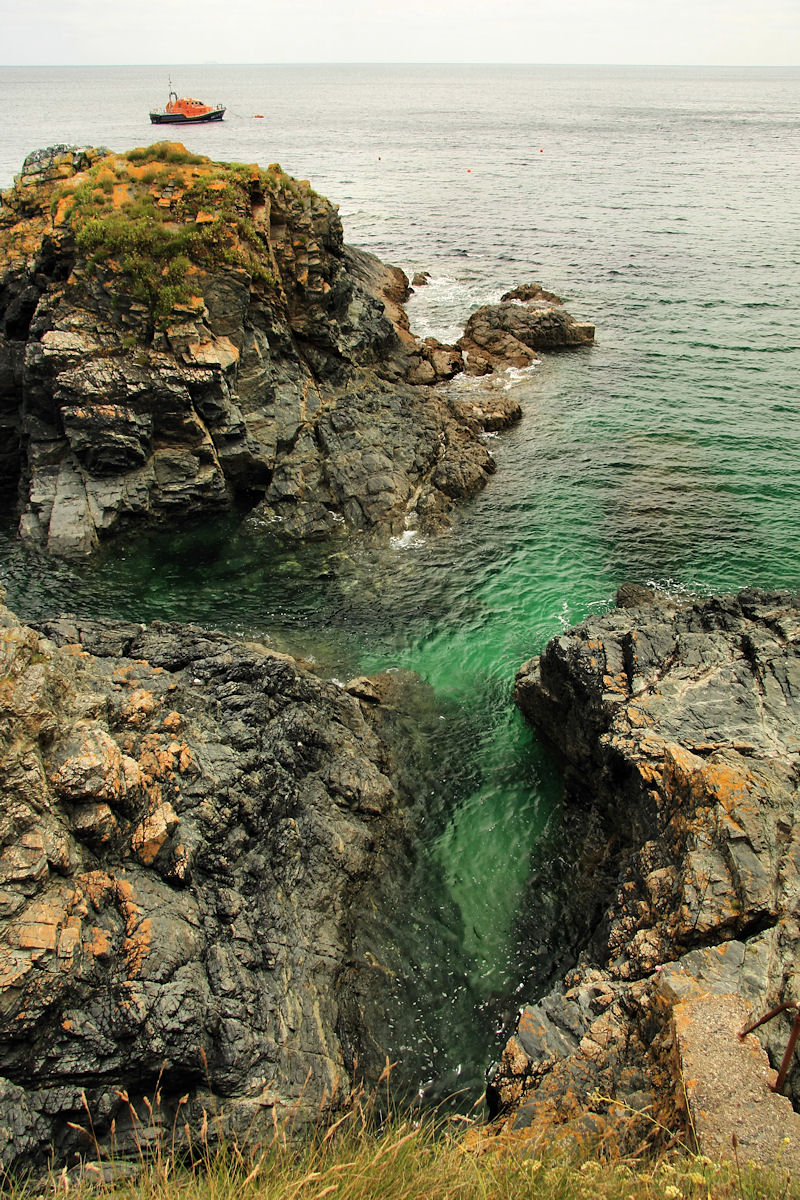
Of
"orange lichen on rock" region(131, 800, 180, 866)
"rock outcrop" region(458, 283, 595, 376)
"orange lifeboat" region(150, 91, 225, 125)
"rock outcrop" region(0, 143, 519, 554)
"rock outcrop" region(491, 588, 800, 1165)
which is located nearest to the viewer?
"rock outcrop" region(491, 588, 800, 1165)

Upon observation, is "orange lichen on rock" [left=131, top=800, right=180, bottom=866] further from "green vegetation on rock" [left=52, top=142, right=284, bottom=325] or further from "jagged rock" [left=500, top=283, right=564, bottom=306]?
"jagged rock" [left=500, top=283, right=564, bottom=306]

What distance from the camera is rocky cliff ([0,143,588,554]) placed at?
2511 cm

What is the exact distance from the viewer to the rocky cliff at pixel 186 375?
82.4 ft

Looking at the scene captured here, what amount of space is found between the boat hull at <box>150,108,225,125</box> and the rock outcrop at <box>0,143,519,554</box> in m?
138

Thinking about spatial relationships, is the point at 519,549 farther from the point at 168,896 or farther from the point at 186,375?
the point at 168,896

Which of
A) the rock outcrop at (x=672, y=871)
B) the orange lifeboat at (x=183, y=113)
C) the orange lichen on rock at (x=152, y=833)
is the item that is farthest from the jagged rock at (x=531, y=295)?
the orange lifeboat at (x=183, y=113)

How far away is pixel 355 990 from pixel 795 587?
19.2m

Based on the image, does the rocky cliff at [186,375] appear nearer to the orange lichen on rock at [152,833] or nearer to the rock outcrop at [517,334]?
the rock outcrop at [517,334]

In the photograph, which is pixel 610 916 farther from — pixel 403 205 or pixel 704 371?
pixel 403 205

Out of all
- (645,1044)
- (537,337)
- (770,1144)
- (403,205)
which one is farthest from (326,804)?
(403,205)

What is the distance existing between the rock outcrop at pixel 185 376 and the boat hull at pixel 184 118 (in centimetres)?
13787

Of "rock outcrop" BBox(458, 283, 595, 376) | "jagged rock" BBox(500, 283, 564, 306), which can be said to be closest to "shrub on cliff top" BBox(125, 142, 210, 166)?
"rock outcrop" BBox(458, 283, 595, 376)

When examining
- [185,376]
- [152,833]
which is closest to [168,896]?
[152,833]

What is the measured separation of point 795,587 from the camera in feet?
75.5
